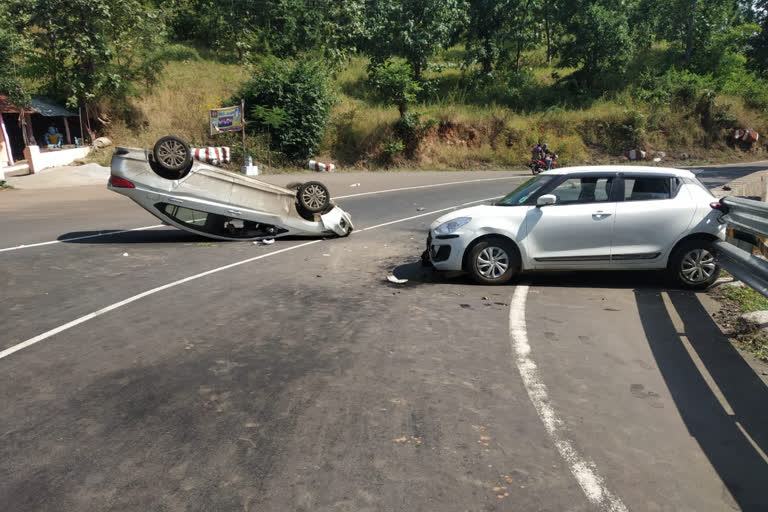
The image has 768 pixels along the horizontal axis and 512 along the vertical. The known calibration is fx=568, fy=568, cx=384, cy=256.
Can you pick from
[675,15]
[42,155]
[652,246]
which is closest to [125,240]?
[652,246]

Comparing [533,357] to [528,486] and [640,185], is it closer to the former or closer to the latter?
[528,486]

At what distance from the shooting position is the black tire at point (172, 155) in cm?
1156

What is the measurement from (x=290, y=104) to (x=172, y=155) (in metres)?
23.1

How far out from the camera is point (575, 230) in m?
8.23

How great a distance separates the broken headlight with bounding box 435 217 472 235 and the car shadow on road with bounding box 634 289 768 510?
2717 millimetres

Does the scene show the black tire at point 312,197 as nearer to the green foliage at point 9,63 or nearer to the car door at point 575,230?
the car door at point 575,230

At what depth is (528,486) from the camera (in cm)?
347

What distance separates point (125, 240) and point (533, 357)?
10.1 meters

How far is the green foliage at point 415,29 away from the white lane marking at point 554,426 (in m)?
36.8

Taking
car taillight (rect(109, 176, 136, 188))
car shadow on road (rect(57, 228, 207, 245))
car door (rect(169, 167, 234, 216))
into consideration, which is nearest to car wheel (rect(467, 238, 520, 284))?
car door (rect(169, 167, 234, 216))

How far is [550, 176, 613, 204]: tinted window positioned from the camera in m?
8.38

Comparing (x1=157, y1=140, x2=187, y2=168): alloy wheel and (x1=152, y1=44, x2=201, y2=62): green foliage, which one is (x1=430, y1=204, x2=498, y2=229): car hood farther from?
(x1=152, y1=44, x2=201, y2=62): green foliage

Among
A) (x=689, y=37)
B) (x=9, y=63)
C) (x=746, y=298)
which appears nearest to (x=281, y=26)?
(x=9, y=63)

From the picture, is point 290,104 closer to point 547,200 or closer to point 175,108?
point 175,108
